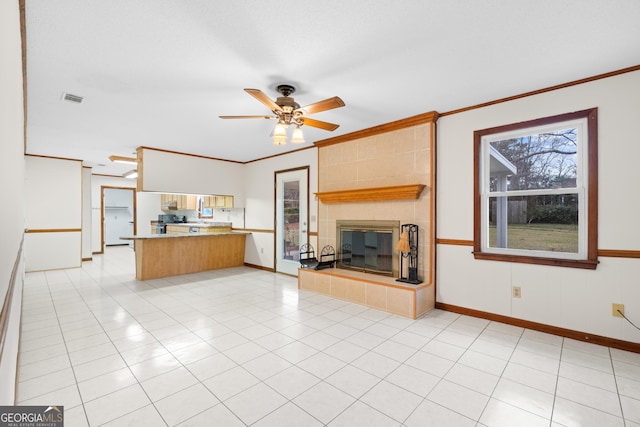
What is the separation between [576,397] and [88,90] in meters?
4.94

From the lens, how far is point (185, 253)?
6090mm

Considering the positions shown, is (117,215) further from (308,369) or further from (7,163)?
(7,163)

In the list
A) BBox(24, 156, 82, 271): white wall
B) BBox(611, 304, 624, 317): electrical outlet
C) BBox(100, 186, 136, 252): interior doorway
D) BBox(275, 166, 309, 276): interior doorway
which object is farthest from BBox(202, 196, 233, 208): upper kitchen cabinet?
BBox(611, 304, 624, 317): electrical outlet

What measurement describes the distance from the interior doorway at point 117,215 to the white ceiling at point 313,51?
8394 mm

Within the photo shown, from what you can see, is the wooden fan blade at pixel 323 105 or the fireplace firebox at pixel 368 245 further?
the fireplace firebox at pixel 368 245

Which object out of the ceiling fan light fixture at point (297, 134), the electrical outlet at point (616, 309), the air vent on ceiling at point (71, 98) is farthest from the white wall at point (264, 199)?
the electrical outlet at point (616, 309)

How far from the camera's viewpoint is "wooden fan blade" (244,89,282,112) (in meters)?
2.42

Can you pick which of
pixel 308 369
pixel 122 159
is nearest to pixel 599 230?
pixel 308 369

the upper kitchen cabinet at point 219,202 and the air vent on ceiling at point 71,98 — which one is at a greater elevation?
the air vent on ceiling at point 71,98

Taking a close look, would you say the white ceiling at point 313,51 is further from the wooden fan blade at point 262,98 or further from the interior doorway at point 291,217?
the interior doorway at point 291,217

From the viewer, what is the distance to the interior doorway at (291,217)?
5766mm

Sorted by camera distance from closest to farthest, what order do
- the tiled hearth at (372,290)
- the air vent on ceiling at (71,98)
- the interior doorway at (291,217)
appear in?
1. the air vent on ceiling at (71,98)
2. the tiled hearth at (372,290)
3. the interior doorway at (291,217)

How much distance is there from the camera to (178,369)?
2389mm

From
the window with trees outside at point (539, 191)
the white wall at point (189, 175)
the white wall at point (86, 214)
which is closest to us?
the window with trees outside at point (539, 191)
